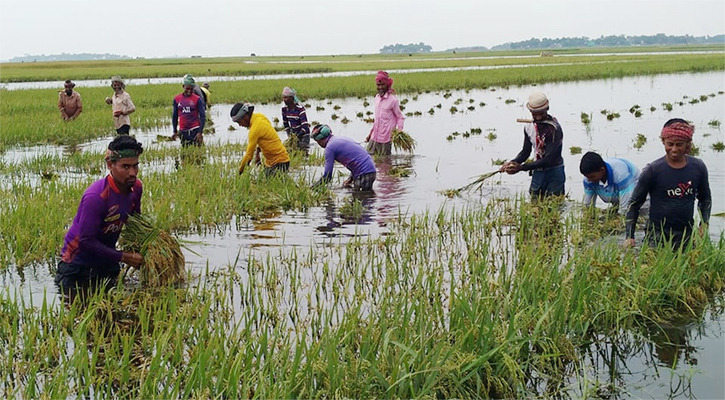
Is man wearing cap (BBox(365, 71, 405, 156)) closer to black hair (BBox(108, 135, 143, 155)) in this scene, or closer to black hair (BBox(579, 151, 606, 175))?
black hair (BBox(579, 151, 606, 175))

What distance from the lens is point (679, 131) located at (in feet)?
16.2

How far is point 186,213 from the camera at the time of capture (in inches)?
301

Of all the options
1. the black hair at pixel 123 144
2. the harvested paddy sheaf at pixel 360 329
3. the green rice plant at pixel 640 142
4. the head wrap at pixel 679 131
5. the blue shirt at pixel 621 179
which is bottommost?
the harvested paddy sheaf at pixel 360 329

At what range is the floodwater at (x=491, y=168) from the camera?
414 centimetres

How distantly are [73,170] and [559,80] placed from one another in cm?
2749

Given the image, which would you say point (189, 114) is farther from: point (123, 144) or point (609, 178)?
point (609, 178)

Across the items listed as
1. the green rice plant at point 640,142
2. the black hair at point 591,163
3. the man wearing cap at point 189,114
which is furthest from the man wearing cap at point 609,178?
the green rice plant at point 640,142

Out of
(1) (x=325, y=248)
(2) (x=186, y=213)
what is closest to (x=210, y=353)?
(1) (x=325, y=248)

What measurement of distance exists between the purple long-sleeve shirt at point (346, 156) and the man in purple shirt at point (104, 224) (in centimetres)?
373

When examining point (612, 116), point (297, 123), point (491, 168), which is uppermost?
point (297, 123)

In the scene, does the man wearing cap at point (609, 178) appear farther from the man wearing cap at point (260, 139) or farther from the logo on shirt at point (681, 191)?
the man wearing cap at point (260, 139)

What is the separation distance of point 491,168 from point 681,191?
247 inches

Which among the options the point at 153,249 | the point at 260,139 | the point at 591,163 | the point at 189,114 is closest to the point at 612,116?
the point at 189,114

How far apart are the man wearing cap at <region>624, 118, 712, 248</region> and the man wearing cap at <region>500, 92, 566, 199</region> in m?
2.01
